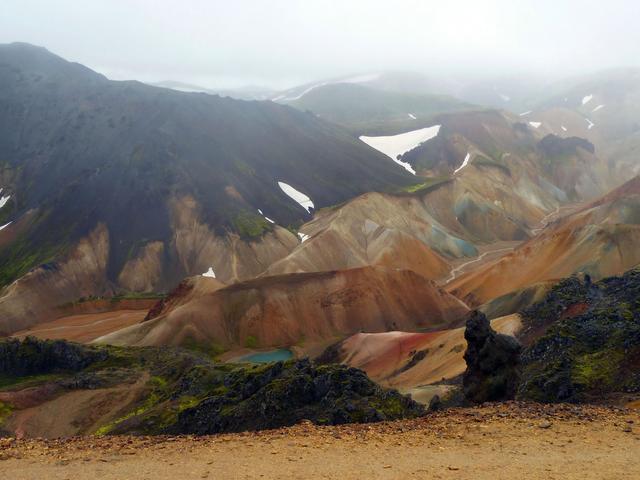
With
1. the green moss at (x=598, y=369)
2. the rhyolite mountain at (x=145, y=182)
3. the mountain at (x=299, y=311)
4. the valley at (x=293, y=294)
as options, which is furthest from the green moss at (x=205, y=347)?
the green moss at (x=598, y=369)

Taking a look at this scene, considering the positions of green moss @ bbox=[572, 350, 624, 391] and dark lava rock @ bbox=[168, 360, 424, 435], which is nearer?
green moss @ bbox=[572, 350, 624, 391]

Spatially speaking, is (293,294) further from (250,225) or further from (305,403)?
(305,403)

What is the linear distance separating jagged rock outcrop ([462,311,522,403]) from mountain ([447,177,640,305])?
1828 inches

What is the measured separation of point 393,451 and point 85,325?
8642 cm

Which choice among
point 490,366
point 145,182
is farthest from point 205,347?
point 145,182

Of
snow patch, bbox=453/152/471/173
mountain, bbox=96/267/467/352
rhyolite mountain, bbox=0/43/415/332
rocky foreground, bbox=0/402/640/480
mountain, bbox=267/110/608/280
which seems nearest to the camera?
rocky foreground, bbox=0/402/640/480

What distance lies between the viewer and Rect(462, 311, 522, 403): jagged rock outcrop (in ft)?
74.6

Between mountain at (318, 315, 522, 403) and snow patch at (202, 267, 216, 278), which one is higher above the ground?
mountain at (318, 315, 522, 403)

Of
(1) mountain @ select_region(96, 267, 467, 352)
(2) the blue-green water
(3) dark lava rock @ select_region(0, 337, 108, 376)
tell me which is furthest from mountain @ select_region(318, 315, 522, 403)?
(3) dark lava rock @ select_region(0, 337, 108, 376)

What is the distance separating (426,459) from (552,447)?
2.87 metres

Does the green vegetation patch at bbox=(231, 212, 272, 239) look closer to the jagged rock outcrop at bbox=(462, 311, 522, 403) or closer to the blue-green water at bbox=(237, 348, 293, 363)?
the blue-green water at bbox=(237, 348, 293, 363)

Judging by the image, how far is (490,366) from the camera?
23750 millimetres

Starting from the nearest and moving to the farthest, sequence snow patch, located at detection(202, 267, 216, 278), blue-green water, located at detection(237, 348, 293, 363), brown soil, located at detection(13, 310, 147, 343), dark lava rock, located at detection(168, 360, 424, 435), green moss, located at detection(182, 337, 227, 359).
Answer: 1. dark lava rock, located at detection(168, 360, 424, 435)
2. blue-green water, located at detection(237, 348, 293, 363)
3. green moss, located at detection(182, 337, 227, 359)
4. brown soil, located at detection(13, 310, 147, 343)
5. snow patch, located at detection(202, 267, 216, 278)

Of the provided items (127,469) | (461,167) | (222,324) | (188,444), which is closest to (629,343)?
(188,444)
